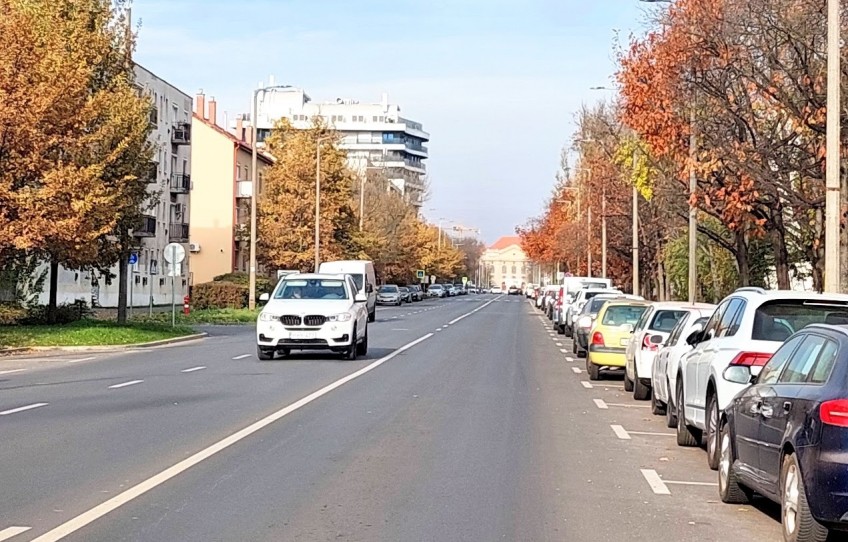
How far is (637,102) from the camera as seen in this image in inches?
1120

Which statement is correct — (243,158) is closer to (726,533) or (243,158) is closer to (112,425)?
(112,425)

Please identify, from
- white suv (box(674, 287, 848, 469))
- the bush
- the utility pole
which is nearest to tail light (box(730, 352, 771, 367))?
white suv (box(674, 287, 848, 469))

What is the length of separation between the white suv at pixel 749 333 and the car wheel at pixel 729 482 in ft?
2.09

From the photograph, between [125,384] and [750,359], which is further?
[125,384]

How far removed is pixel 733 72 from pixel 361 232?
177 feet

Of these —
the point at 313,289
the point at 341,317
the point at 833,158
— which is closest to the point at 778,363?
the point at 833,158

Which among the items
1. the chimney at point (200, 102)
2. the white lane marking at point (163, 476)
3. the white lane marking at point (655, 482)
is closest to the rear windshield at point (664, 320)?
the white lane marking at point (163, 476)

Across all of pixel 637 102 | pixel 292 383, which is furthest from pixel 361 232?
pixel 292 383

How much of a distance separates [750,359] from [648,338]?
7.55 metres

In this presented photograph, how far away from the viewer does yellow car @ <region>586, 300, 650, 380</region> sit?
872 inches

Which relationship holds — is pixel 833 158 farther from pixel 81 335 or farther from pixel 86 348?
pixel 81 335

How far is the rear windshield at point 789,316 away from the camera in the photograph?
1115 centimetres

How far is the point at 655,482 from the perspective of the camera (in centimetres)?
1096

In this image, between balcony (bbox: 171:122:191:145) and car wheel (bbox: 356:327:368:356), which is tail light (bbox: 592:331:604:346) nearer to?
car wheel (bbox: 356:327:368:356)
